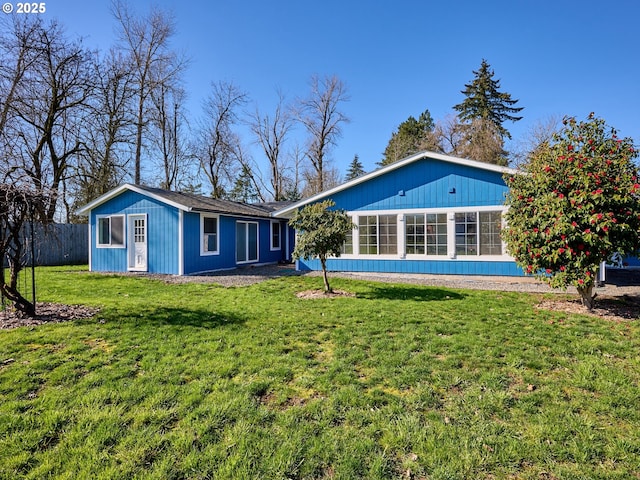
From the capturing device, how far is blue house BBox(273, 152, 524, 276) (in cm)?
1077

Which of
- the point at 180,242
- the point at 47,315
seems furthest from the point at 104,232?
the point at 47,315

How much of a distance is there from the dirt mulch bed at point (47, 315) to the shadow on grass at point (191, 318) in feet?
3.46

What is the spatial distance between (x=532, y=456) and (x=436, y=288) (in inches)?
273

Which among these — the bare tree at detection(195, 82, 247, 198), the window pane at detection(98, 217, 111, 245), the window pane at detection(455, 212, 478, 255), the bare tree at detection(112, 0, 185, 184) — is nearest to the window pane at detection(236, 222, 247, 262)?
the window pane at detection(98, 217, 111, 245)

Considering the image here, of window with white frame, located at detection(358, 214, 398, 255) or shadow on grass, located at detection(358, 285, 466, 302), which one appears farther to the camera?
window with white frame, located at detection(358, 214, 398, 255)

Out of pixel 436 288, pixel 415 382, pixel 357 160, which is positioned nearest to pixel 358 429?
pixel 415 382

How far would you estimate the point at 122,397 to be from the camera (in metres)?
3.04

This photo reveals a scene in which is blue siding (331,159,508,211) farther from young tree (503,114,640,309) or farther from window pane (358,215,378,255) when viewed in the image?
young tree (503,114,640,309)

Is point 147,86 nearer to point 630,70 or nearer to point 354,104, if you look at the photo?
point 354,104

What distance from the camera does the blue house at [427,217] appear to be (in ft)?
35.3

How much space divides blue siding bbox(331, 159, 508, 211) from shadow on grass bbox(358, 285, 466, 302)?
12.2 ft

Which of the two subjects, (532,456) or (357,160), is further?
(357,160)

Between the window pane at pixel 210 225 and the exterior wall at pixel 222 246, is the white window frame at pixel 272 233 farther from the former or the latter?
the window pane at pixel 210 225

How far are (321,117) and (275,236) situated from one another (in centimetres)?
1721
